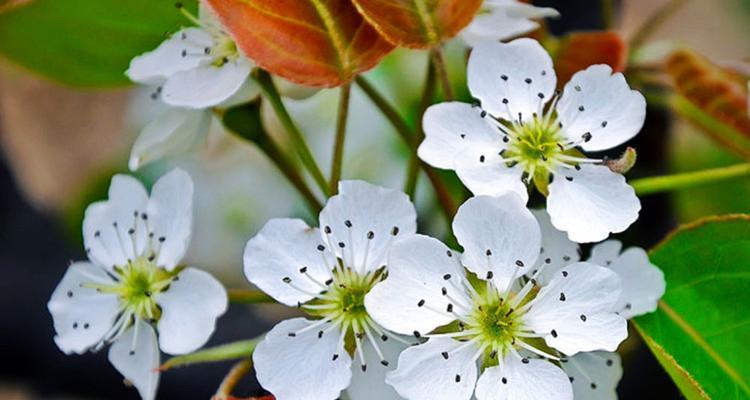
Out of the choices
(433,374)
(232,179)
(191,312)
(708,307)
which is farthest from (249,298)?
(232,179)

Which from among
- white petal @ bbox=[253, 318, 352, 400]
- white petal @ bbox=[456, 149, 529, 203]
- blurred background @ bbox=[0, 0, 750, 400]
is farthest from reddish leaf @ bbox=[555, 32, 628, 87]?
white petal @ bbox=[253, 318, 352, 400]

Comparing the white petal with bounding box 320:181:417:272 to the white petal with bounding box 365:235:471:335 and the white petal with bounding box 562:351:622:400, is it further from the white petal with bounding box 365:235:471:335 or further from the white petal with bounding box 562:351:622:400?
the white petal with bounding box 562:351:622:400

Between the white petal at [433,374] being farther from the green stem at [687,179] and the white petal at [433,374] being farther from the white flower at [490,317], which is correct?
the green stem at [687,179]

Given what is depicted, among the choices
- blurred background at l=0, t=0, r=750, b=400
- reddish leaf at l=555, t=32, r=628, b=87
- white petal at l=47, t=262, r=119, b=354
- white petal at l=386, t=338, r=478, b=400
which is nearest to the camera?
white petal at l=386, t=338, r=478, b=400

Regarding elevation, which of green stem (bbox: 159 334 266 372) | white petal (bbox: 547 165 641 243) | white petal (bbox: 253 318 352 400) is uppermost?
white petal (bbox: 547 165 641 243)

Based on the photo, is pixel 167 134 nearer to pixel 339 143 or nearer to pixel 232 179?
pixel 339 143

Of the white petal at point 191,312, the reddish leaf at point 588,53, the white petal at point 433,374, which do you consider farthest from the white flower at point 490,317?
the reddish leaf at point 588,53

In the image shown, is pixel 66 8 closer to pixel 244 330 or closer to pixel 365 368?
pixel 365 368
